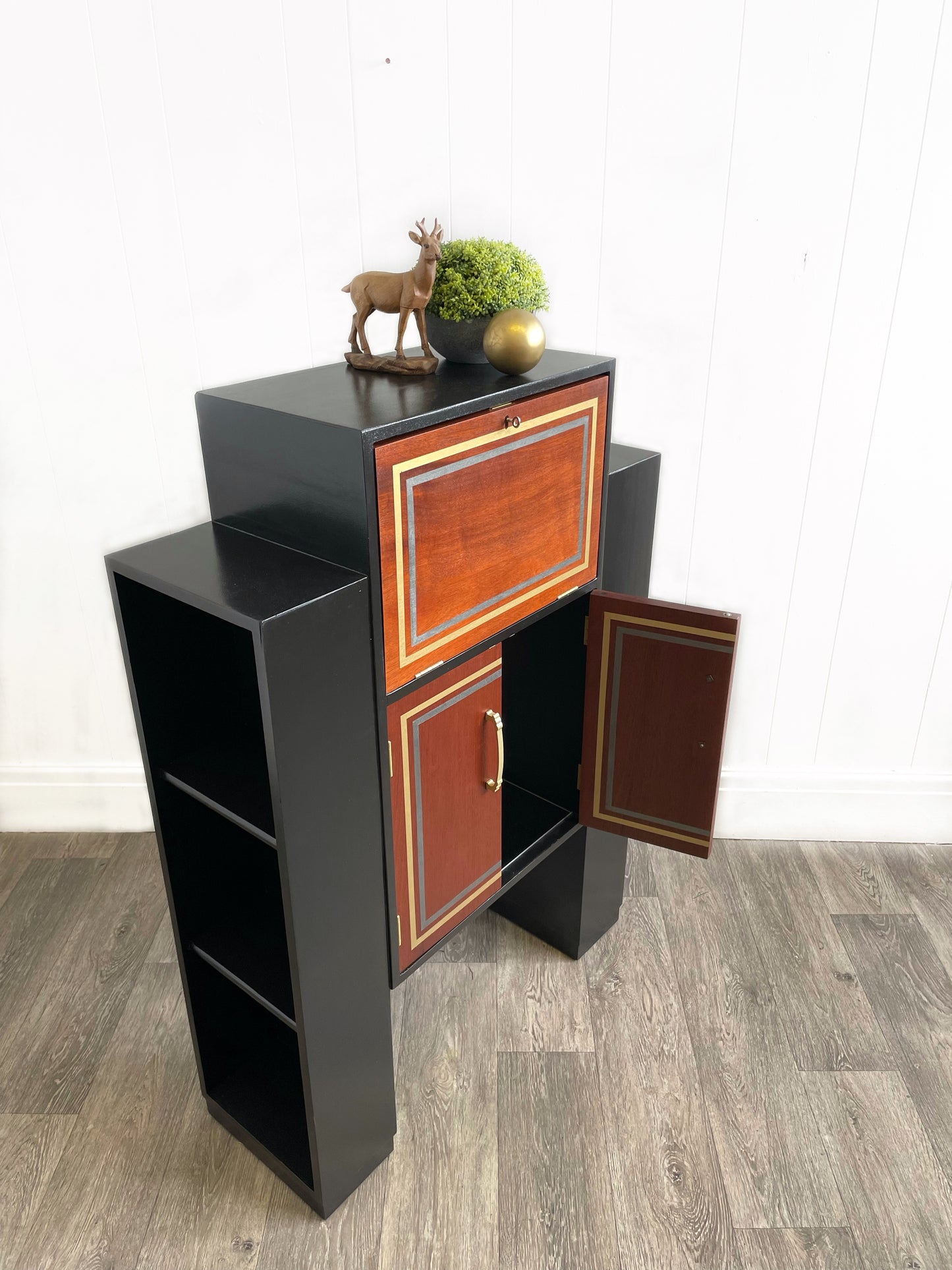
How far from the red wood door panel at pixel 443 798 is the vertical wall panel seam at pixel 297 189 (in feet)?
3.16

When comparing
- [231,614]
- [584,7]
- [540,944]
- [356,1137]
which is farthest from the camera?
[540,944]

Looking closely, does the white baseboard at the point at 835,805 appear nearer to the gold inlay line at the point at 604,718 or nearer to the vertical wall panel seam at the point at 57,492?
the gold inlay line at the point at 604,718

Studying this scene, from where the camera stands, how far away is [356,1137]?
158cm

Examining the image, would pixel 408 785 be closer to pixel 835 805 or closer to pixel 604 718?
pixel 604 718

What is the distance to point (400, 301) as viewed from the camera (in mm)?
1365

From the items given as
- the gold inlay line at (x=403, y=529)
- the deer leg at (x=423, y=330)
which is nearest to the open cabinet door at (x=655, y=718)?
the gold inlay line at (x=403, y=529)

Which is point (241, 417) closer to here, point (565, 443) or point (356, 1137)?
point (565, 443)

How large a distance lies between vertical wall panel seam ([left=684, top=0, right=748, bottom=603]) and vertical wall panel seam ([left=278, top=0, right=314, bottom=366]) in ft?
2.96

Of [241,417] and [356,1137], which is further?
[356,1137]

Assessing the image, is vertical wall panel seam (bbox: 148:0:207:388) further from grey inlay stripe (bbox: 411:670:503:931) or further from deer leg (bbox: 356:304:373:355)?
grey inlay stripe (bbox: 411:670:503:931)

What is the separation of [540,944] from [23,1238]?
1161 millimetres

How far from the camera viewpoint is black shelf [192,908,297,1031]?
57.5 inches


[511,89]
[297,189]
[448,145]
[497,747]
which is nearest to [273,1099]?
[497,747]

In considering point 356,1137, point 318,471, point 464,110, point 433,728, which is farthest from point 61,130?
point 356,1137
